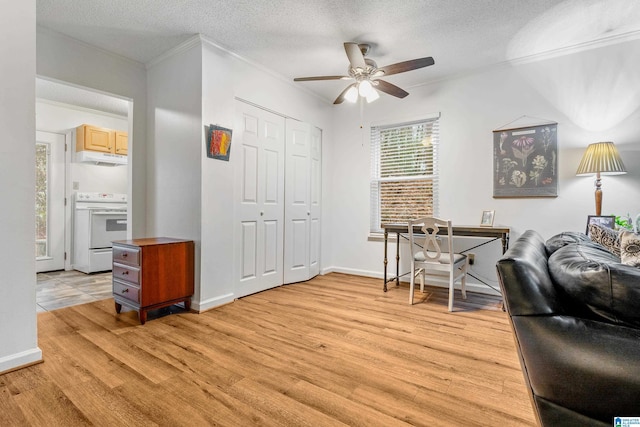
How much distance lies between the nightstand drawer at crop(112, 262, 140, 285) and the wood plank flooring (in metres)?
0.35

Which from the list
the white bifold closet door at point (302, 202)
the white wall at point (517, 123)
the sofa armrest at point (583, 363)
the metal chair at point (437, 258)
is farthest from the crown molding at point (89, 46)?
the sofa armrest at point (583, 363)

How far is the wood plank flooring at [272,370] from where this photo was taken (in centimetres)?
143

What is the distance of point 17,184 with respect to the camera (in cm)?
188

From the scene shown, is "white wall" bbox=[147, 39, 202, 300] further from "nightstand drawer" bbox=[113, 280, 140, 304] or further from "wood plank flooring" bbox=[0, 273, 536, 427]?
"wood plank flooring" bbox=[0, 273, 536, 427]

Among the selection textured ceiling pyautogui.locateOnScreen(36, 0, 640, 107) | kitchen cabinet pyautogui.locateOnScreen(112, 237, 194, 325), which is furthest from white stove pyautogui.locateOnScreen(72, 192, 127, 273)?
textured ceiling pyautogui.locateOnScreen(36, 0, 640, 107)

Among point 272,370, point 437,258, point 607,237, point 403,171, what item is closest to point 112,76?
point 272,370

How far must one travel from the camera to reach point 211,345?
7.08 ft

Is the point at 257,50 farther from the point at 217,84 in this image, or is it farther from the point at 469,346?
the point at 469,346

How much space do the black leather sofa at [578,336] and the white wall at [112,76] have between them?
364 cm

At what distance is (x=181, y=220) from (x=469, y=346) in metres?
2.78

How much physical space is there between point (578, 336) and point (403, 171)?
11.3ft

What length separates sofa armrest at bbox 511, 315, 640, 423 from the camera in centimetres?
81

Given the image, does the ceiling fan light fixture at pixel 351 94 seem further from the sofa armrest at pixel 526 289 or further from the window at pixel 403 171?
the sofa armrest at pixel 526 289

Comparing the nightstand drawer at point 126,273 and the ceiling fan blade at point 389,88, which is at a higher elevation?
the ceiling fan blade at point 389,88
